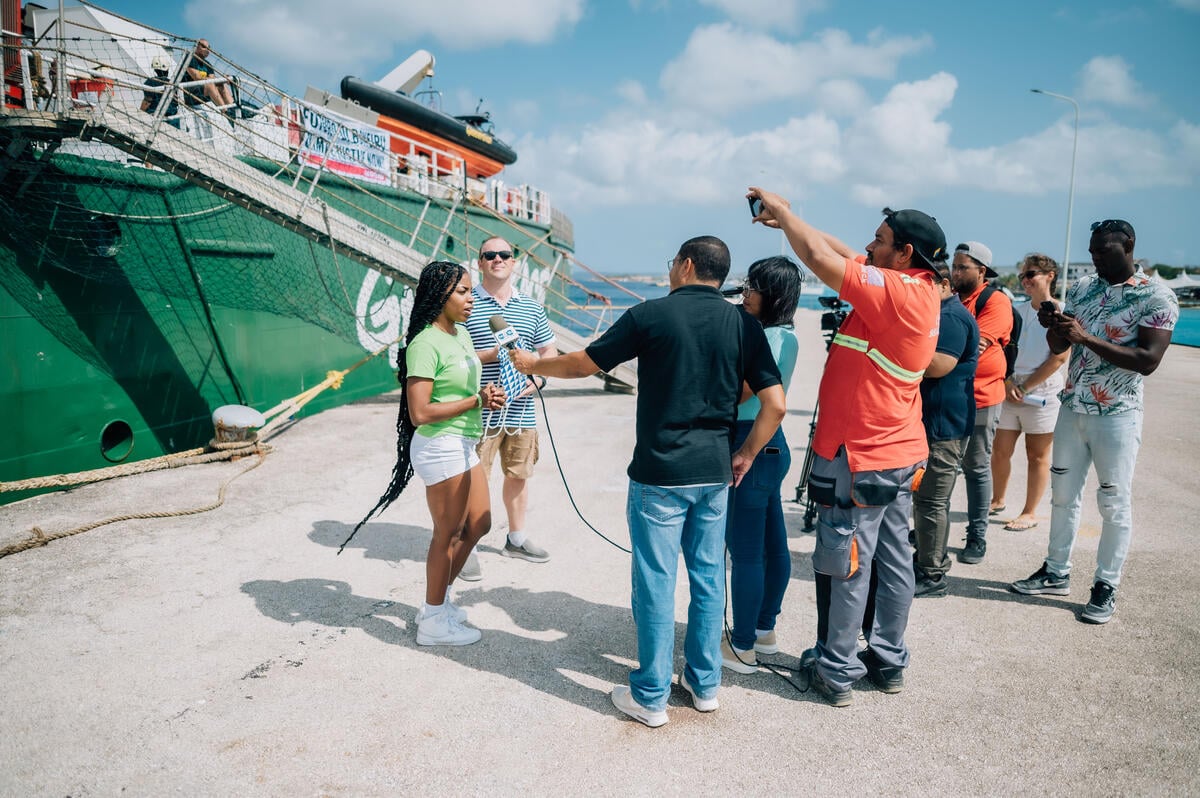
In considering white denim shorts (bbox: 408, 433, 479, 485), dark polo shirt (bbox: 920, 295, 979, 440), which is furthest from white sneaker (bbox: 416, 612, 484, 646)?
dark polo shirt (bbox: 920, 295, 979, 440)

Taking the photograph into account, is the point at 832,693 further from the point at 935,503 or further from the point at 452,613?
the point at 452,613

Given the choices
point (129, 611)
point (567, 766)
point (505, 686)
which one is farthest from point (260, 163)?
point (567, 766)

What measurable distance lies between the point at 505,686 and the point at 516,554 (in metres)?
1.54

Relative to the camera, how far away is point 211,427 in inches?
312

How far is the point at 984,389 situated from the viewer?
451 cm

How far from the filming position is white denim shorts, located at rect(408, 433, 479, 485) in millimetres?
3293

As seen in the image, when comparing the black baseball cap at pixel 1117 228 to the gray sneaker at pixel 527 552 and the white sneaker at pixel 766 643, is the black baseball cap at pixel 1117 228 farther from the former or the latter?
the gray sneaker at pixel 527 552

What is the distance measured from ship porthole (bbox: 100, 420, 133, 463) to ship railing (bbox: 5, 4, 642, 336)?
2.53 meters

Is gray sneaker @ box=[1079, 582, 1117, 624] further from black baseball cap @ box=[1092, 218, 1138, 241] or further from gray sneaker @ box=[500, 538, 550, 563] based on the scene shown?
gray sneaker @ box=[500, 538, 550, 563]

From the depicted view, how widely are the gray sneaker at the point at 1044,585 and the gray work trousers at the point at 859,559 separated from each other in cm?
144

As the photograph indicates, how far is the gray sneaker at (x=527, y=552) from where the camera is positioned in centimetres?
459

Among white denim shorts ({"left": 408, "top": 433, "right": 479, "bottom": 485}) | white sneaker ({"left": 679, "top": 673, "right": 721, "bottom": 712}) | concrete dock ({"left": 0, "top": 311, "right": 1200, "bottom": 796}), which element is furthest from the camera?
white denim shorts ({"left": 408, "top": 433, "right": 479, "bottom": 485})

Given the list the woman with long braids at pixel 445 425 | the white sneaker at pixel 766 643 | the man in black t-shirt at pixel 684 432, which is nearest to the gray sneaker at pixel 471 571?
the woman with long braids at pixel 445 425

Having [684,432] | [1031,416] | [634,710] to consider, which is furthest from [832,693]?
[1031,416]
